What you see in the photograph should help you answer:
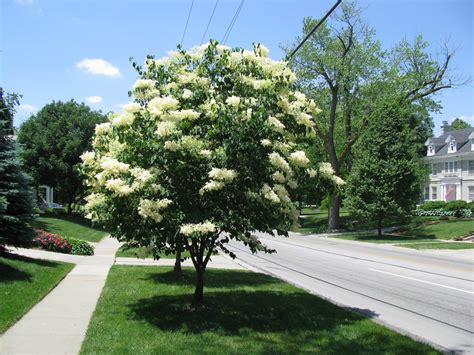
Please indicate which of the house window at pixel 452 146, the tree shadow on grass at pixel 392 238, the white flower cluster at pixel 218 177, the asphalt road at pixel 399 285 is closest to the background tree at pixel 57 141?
the asphalt road at pixel 399 285

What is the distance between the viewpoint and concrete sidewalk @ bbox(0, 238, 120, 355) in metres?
6.42

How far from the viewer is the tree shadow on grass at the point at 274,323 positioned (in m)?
6.80

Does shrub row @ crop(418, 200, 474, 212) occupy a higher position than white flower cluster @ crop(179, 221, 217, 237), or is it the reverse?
shrub row @ crop(418, 200, 474, 212)

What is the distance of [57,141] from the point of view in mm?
35406

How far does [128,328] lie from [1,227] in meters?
6.22

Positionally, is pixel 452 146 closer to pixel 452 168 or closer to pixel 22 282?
pixel 452 168

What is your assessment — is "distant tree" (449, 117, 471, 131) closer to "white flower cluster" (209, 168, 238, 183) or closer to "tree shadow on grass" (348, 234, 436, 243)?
"tree shadow on grass" (348, 234, 436, 243)

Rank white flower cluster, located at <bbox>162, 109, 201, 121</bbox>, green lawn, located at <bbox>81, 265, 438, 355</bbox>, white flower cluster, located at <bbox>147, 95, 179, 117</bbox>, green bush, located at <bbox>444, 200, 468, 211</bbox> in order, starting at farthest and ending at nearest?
green bush, located at <bbox>444, 200, 468, 211</bbox> < white flower cluster, located at <bbox>147, 95, 179, 117</bbox> < white flower cluster, located at <bbox>162, 109, 201, 121</bbox> < green lawn, located at <bbox>81, 265, 438, 355</bbox>

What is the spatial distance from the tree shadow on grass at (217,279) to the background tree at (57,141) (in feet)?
74.0

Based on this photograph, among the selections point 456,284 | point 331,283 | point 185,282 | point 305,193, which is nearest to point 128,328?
point 305,193

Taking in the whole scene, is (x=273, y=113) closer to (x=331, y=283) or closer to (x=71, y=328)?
(x=71, y=328)

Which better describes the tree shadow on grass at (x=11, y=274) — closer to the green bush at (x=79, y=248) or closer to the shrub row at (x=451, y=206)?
the green bush at (x=79, y=248)

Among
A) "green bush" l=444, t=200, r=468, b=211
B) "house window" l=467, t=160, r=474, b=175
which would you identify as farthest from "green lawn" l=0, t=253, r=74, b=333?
"house window" l=467, t=160, r=474, b=175

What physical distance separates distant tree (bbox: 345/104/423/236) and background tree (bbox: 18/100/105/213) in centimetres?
1853
